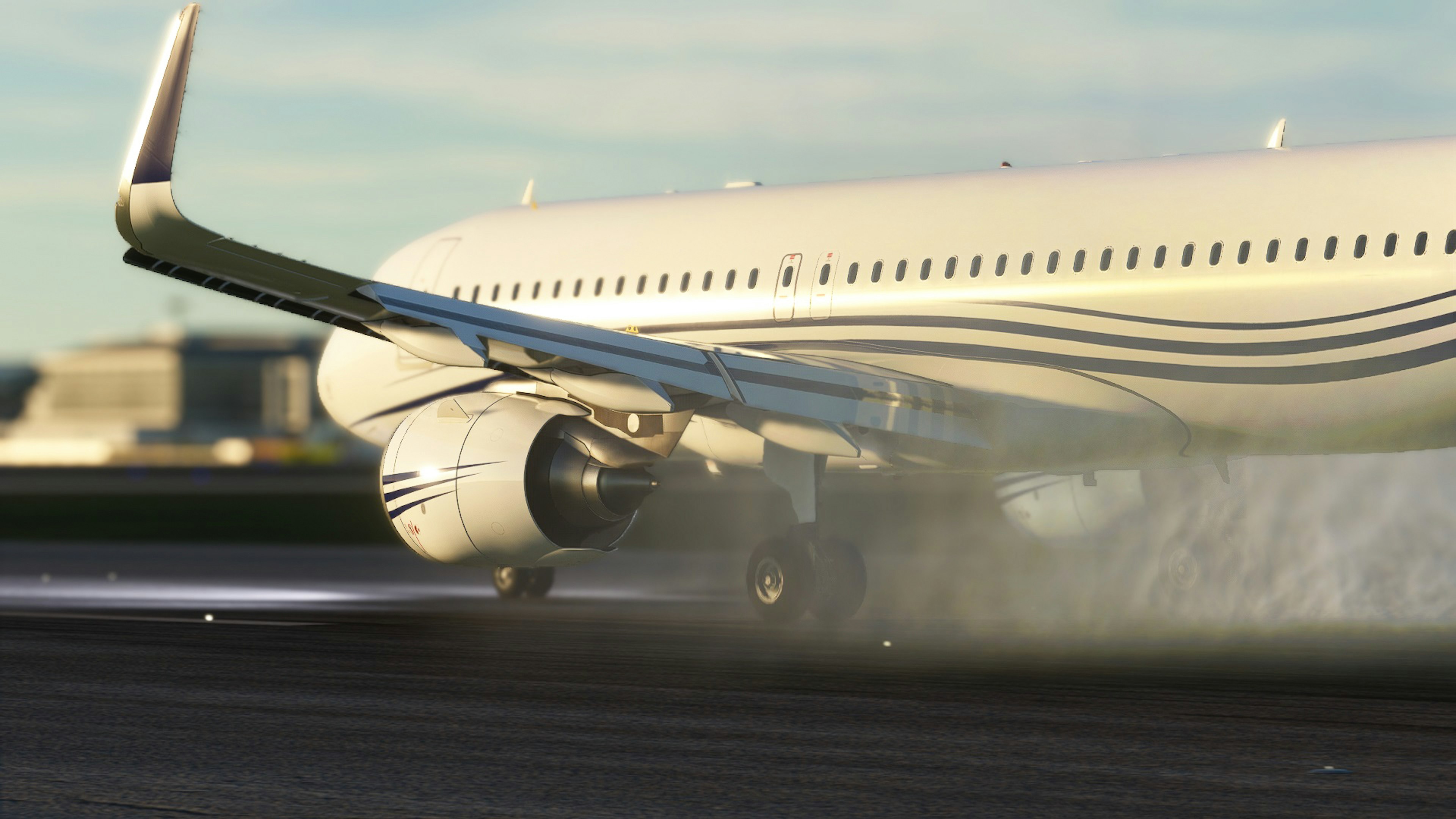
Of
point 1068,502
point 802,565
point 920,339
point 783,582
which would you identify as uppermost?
point 920,339

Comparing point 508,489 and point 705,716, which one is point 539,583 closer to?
point 508,489

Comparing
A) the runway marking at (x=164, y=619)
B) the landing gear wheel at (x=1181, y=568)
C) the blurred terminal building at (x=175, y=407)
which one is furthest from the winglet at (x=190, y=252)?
the blurred terminal building at (x=175, y=407)

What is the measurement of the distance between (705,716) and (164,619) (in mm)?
9269

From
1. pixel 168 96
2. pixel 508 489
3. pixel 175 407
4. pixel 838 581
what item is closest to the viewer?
pixel 168 96

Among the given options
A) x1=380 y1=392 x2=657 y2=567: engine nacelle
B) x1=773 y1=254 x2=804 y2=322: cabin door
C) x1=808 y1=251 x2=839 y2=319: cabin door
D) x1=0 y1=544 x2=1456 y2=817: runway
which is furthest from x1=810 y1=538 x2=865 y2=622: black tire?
x1=773 y1=254 x2=804 y2=322: cabin door

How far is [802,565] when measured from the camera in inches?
729

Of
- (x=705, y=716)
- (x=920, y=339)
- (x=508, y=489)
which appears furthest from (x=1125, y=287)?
(x=705, y=716)

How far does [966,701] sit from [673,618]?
24.6ft

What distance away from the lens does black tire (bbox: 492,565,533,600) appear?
22.2 m

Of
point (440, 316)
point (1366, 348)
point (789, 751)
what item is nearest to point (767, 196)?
point (440, 316)

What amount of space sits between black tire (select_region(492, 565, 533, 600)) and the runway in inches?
82.5

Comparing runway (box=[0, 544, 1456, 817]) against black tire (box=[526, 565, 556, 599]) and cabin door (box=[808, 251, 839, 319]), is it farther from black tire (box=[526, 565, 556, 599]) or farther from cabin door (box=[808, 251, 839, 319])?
cabin door (box=[808, 251, 839, 319])

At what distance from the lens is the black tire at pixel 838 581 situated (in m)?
18.6

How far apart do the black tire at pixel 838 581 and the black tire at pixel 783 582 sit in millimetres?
101
